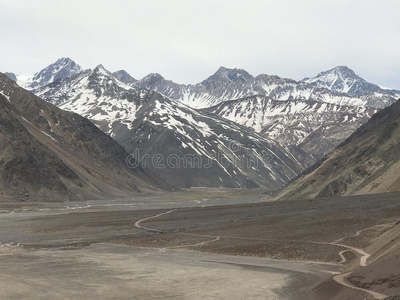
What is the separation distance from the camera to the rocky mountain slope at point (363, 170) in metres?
117

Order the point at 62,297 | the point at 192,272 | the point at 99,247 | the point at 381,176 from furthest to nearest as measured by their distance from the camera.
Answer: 1. the point at 381,176
2. the point at 99,247
3. the point at 192,272
4. the point at 62,297

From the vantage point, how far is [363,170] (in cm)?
13125

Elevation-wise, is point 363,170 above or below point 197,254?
above

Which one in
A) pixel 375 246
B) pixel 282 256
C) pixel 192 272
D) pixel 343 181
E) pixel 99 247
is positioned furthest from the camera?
pixel 343 181

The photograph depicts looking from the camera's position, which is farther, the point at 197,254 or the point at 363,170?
the point at 363,170

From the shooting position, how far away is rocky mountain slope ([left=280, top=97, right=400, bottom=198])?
11675 centimetres

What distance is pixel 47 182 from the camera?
187 metres

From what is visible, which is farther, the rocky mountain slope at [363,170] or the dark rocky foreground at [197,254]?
the rocky mountain slope at [363,170]

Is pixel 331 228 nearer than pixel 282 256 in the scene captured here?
No

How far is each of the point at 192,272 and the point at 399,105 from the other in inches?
5933

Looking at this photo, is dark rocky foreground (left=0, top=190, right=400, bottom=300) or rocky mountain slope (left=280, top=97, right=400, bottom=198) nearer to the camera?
dark rocky foreground (left=0, top=190, right=400, bottom=300)

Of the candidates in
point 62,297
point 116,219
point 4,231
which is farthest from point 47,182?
point 62,297

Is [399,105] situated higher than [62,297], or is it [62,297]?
[399,105]

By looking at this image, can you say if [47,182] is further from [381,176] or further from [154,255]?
[154,255]
